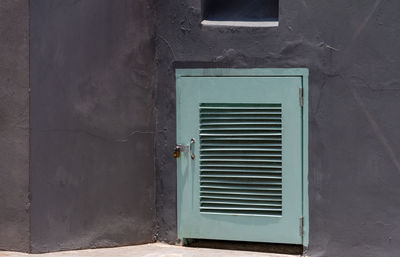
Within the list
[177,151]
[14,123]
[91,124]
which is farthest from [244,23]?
[14,123]

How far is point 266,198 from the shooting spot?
670 centimetres

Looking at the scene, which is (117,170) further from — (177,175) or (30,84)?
(30,84)

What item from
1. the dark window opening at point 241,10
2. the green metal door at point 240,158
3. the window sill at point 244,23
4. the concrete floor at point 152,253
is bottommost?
the concrete floor at point 152,253

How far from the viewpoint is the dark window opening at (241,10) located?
6.88 meters

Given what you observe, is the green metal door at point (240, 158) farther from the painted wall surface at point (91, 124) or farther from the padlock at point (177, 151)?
the painted wall surface at point (91, 124)

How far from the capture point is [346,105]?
647 cm

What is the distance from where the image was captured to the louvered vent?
6.69 m

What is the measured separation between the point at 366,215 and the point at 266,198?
0.84 m

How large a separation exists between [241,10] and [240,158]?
4.28 feet

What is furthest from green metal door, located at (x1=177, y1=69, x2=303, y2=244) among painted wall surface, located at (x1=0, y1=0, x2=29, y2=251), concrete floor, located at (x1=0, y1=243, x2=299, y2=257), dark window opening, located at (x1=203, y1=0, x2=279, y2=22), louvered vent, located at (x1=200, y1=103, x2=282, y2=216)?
painted wall surface, located at (x1=0, y1=0, x2=29, y2=251)

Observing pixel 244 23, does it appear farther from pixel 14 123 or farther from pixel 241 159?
pixel 14 123

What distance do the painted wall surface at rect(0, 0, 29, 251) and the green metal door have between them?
1.34 meters

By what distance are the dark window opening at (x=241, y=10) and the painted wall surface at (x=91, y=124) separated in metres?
0.53

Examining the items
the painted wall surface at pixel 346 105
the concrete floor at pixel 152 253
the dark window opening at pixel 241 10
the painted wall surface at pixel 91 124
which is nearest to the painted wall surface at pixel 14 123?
the painted wall surface at pixel 91 124
